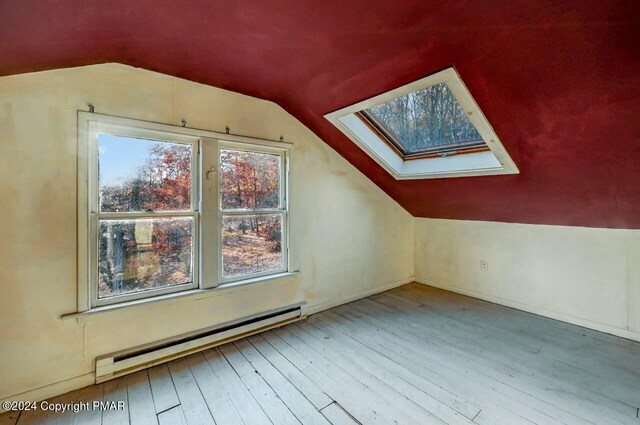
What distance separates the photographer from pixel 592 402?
1659 millimetres

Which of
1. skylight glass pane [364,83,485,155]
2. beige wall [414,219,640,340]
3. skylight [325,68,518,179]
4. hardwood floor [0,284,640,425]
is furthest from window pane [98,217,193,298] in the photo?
beige wall [414,219,640,340]

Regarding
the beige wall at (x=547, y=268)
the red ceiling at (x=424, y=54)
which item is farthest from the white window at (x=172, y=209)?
the beige wall at (x=547, y=268)

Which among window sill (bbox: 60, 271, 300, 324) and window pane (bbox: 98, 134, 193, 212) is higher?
window pane (bbox: 98, 134, 193, 212)

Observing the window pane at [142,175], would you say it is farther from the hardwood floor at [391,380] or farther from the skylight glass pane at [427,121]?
the skylight glass pane at [427,121]

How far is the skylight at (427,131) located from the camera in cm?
193

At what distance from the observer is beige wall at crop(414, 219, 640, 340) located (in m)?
2.48

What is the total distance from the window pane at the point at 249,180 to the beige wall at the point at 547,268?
2370 mm

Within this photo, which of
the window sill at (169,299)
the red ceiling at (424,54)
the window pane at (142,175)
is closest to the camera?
the red ceiling at (424,54)

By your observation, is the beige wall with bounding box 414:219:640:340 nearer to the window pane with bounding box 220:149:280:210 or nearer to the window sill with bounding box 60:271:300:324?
the window sill with bounding box 60:271:300:324

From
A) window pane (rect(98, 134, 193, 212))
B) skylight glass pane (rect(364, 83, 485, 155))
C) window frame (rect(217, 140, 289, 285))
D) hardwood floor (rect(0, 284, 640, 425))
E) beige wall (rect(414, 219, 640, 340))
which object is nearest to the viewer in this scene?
hardwood floor (rect(0, 284, 640, 425))

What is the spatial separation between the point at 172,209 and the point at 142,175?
0.32 metres

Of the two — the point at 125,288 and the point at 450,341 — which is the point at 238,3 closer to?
the point at 125,288

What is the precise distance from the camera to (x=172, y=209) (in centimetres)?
217

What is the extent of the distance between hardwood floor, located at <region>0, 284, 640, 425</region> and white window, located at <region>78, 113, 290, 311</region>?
2.04ft
